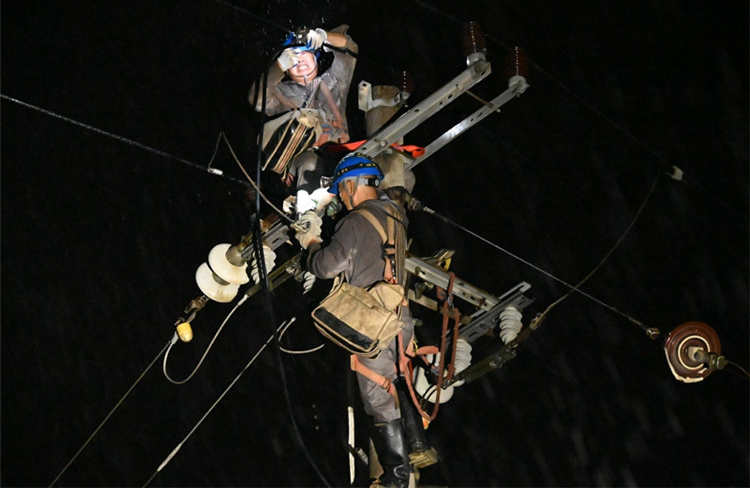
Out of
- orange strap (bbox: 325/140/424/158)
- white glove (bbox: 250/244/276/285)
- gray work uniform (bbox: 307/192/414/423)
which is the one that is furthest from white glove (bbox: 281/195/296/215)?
gray work uniform (bbox: 307/192/414/423)

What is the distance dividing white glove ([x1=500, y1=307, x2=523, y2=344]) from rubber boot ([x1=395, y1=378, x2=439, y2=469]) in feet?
3.57

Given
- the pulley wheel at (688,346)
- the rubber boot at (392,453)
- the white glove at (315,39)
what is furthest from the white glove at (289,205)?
the pulley wheel at (688,346)

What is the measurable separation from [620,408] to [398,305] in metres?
4.92

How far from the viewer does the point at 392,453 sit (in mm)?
5320

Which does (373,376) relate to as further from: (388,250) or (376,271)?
(388,250)

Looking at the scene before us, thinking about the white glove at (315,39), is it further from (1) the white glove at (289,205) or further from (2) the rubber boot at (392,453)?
(2) the rubber boot at (392,453)

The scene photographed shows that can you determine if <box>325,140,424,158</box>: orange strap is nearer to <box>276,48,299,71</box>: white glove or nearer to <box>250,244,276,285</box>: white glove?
<box>276,48,299,71</box>: white glove

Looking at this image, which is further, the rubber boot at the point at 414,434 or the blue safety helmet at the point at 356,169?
the blue safety helmet at the point at 356,169

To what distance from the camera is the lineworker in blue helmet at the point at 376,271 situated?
5.34 m

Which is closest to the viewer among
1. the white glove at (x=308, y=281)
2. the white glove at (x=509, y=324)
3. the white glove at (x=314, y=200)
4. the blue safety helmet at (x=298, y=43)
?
the white glove at (x=314, y=200)

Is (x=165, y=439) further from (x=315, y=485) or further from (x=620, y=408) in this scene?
(x=620, y=408)

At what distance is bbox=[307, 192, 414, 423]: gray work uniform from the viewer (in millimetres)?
5344

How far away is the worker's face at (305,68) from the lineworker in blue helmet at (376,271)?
1178 millimetres

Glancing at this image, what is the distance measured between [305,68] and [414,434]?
282cm
